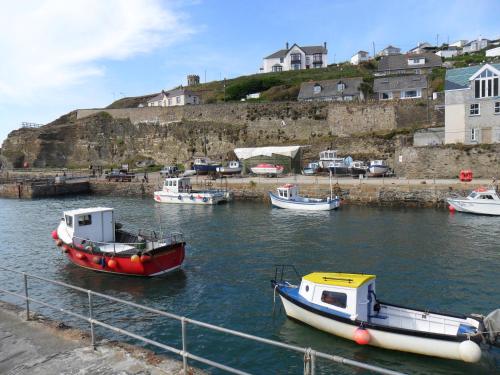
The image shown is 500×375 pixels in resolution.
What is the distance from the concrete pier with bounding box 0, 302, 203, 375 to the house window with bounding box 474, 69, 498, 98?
37.5 metres

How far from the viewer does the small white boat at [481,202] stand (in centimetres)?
2898

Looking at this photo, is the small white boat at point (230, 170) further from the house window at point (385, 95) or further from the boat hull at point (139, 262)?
the boat hull at point (139, 262)

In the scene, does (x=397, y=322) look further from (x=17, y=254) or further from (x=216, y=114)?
(x=216, y=114)

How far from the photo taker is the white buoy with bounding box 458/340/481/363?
34.8 feet

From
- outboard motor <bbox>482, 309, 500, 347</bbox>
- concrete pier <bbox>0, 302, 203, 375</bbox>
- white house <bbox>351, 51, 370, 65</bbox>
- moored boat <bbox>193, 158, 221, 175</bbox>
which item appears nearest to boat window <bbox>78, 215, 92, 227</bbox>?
concrete pier <bbox>0, 302, 203, 375</bbox>

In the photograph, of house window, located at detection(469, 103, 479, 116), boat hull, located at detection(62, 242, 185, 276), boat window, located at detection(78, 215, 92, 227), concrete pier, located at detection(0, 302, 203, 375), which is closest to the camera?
concrete pier, located at detection(0, 302, 203, 375)

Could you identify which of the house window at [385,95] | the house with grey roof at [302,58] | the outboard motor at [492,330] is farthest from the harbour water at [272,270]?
the house with grey roof at [302,58]

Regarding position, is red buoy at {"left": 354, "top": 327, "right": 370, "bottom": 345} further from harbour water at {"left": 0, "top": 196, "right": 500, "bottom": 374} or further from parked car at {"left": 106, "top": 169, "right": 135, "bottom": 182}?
parked car at {"left": 106, "top": 169, "right": 135, "bottom": 182}

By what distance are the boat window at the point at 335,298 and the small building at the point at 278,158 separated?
3617 centimetres

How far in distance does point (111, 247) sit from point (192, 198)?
1933 cm

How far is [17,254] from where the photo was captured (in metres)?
23.2

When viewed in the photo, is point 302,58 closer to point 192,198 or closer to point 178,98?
point 178,98

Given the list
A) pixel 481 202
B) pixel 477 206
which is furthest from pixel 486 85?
pixel 477 206

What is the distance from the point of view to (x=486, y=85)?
37.7 metres
